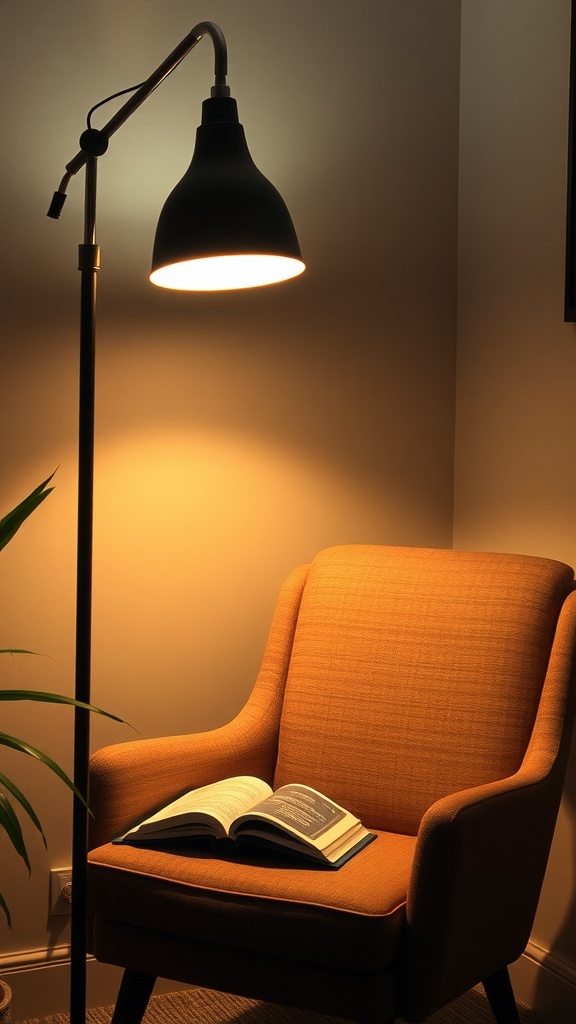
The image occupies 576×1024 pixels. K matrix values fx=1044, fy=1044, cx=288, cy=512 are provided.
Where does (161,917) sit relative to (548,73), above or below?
below

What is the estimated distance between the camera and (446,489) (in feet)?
8.40

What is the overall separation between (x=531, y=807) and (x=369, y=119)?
1.60 metres

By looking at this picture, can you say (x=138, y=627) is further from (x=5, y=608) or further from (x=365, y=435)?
(x=365, y=435)

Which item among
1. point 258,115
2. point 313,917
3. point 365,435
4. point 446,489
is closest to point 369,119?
point 258,115

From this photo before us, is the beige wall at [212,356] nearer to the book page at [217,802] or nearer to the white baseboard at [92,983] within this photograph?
the white baseboard at [92,983]

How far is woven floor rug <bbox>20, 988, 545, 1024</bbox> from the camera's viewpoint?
211 centimetres

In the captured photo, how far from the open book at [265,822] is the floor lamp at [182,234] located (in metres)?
0.20

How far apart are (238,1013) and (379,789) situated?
0.61 metres

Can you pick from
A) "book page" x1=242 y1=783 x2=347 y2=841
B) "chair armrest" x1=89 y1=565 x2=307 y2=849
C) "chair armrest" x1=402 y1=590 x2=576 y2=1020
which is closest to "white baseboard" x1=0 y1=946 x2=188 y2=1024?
"chair armrest" x1=89 y1=565 x2=307 y2=849

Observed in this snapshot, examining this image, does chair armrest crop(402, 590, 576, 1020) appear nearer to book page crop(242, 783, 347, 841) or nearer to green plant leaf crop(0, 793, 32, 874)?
book page crop(242, 783, 347, 841)

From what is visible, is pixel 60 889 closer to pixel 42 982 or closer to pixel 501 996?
pixel 42 982

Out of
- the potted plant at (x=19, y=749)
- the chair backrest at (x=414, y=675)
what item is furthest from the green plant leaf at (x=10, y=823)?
the chair backrest at (x=414, y=675)

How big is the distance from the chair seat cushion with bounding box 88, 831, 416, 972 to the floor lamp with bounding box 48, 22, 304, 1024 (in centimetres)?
11

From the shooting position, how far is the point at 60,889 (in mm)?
2168
